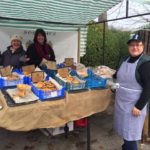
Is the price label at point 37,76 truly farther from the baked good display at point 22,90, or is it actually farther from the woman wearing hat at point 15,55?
the woman wearing hat at point 15,55

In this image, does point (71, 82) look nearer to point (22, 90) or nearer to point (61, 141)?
point (22, 90)

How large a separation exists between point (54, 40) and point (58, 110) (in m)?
3.04

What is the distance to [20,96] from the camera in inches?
110

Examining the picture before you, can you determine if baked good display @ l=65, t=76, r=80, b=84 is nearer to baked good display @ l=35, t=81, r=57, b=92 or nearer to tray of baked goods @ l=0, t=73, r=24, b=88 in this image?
baked good display @ l=35, t=81, r=57, b=92

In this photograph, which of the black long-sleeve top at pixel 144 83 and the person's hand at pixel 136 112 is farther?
the person's hand at pixel 136 112

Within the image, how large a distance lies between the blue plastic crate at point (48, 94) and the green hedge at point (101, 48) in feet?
15.9

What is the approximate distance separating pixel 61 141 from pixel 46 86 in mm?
1222

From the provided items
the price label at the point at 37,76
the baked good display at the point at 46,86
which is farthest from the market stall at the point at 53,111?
the price label at the point at 37,76

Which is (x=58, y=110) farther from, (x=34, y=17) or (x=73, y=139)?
(x=34, y=17)

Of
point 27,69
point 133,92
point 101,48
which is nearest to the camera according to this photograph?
point 133,92

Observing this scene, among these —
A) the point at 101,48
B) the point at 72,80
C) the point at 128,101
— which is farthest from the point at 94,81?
the point at 101,48

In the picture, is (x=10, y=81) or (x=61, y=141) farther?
(x=61, y=141)

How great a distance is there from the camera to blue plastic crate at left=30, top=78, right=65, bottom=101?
284 cm

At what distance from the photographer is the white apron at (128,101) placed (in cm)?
286
